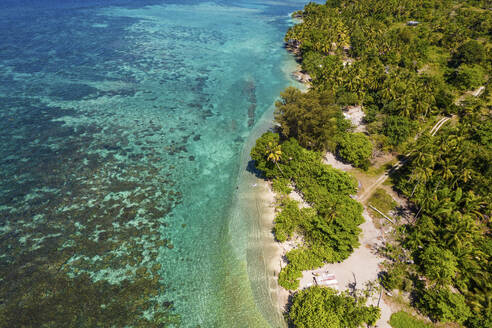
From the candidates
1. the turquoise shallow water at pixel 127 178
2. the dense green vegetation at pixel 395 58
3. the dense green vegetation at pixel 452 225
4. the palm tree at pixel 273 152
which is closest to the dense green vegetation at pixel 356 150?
the dense green vegetation at pixel 395 58

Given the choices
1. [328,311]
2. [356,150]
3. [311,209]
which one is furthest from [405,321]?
[356,150]

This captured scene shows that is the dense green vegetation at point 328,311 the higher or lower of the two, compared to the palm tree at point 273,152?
lower

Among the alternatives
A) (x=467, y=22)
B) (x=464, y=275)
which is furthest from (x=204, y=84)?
(x=467, y=22)

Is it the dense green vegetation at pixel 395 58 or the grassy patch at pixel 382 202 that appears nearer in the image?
the grassy patch at pixel 382 202

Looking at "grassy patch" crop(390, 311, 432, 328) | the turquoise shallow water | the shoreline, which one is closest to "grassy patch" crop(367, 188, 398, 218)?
the shoreline

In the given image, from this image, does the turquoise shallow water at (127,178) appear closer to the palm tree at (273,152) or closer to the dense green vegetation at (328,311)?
the dense green vegetation at (328,311)

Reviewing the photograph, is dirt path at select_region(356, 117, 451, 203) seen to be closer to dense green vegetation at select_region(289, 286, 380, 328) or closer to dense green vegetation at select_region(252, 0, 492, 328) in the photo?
dense green vegetation at select_region(252, 0, 492, 328)

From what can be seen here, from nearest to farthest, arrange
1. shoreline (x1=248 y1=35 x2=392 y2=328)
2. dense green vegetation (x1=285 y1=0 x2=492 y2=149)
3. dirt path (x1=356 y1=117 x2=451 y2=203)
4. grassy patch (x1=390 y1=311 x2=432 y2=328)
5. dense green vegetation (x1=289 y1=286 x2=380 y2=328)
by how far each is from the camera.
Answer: dense green vegetation (x1=289 y1=286 x2=380 y2=328) < grassy patch (x1=390 y1=311 x2=432 y2=328) < shoreline (x1=248 y1=35 x2=392 y2=328) < dirt path (x1=356 y1=117 x2=451 y2=203) < dense green vegetation (x1=285 y1=0 x2=492 y2=149)
